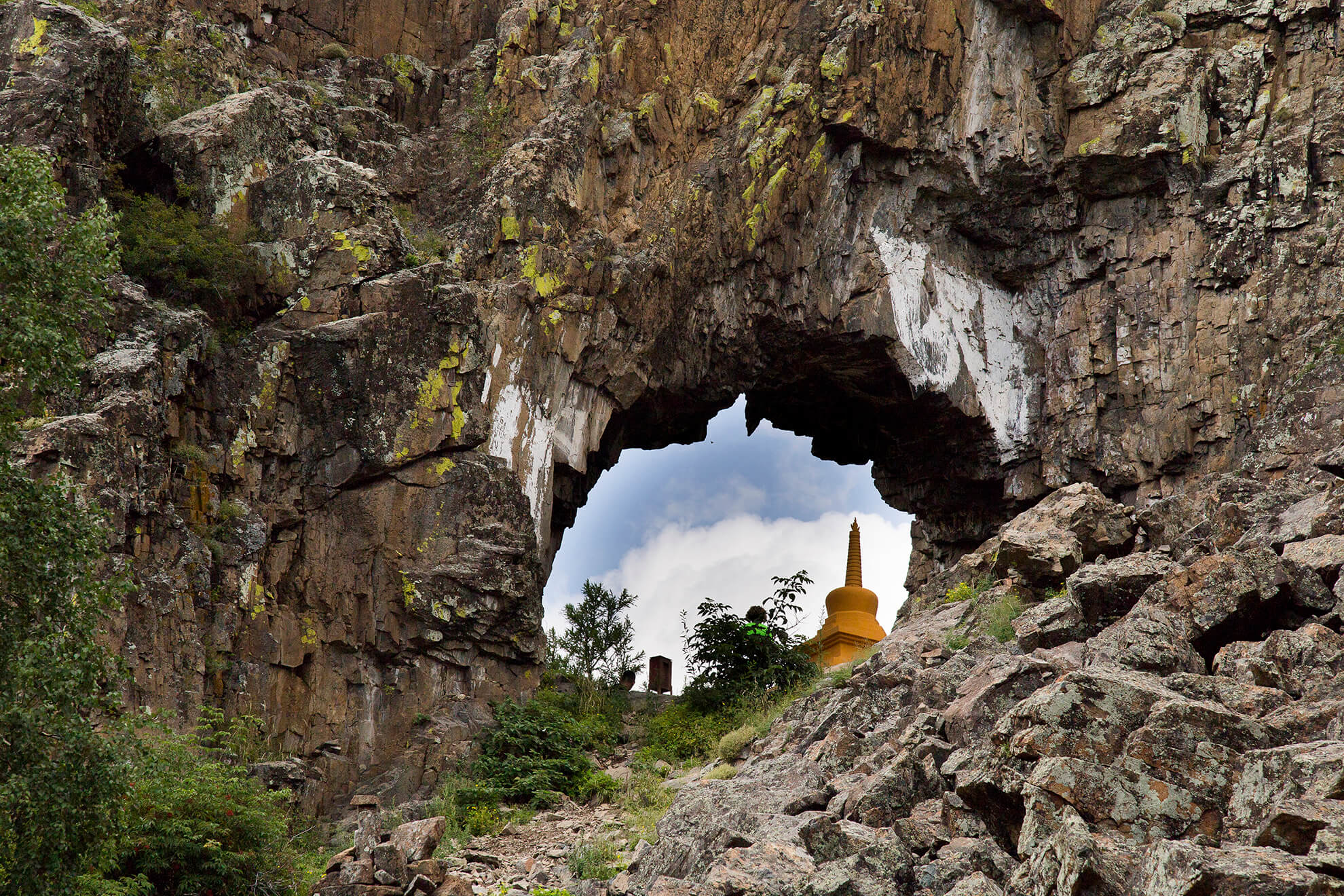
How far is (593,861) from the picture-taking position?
46.3ft

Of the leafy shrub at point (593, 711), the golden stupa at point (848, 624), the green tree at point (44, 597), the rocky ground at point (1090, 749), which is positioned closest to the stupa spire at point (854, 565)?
the golden stupa at point (848, 624)

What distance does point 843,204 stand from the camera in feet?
86.7

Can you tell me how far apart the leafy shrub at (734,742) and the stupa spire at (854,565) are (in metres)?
12.2

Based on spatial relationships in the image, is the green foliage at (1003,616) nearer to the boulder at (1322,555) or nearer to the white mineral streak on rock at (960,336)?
the boulder at (1322,555)

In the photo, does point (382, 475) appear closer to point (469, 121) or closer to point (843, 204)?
point (469, 121)

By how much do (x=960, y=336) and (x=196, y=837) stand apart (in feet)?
63.1

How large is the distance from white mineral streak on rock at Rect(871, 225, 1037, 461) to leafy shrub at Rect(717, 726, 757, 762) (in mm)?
10276

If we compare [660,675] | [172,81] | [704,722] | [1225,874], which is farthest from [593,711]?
[1225,874]

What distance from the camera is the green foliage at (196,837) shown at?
40.3 feet

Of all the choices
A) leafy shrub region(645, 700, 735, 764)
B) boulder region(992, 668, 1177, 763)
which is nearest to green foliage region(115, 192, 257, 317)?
leafy shrub region(645, 700, 735, 764)

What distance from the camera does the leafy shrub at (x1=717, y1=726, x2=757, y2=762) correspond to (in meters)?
18.2

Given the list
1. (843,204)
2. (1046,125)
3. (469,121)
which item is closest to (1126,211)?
(1046,125)

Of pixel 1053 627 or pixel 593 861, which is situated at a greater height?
pixel 1053 627

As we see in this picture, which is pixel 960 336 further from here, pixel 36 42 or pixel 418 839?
pixel 36 42
